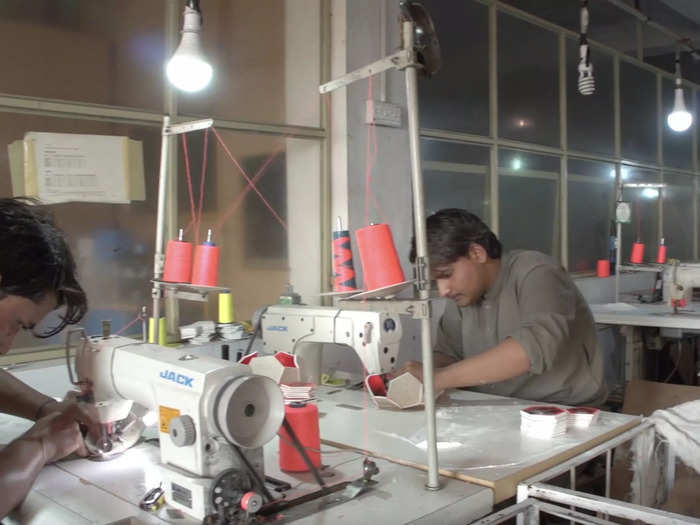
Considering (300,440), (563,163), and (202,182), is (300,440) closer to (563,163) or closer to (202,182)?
(202,182)

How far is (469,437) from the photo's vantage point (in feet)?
5.72

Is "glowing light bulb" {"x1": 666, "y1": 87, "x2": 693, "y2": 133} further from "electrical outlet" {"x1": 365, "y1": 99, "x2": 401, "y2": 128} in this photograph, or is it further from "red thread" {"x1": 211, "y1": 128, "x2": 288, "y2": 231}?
"red thread" {"x1": 211, "y1": 128, "x2": 288, "y2": 231}

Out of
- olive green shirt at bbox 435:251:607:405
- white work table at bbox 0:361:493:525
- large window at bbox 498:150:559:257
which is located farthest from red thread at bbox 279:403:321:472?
large window at bbox 498:150:559:257

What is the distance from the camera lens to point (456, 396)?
223cm

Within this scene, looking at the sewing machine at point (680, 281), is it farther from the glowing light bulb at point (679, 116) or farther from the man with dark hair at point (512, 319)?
the man with dark hair at point (512, 319)

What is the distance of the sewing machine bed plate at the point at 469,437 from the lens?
151 cm

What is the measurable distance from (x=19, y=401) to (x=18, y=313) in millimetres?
460

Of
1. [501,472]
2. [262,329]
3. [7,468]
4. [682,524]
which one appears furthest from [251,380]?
[262,329]

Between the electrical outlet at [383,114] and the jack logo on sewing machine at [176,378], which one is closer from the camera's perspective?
the jack logo on sewing machine at [176,378]

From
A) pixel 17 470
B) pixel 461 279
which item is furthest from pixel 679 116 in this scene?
pixel 17 470

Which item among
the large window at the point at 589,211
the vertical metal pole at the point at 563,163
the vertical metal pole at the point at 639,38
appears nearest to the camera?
the vertical metal pole at the point at 563,163

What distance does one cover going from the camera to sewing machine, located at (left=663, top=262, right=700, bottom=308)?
4.46m

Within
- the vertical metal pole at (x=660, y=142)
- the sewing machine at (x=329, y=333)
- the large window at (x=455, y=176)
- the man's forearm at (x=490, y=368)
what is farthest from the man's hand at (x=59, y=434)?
the vertical metal pole at (x=660, y=142)

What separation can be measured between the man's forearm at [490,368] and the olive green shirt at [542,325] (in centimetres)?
4
